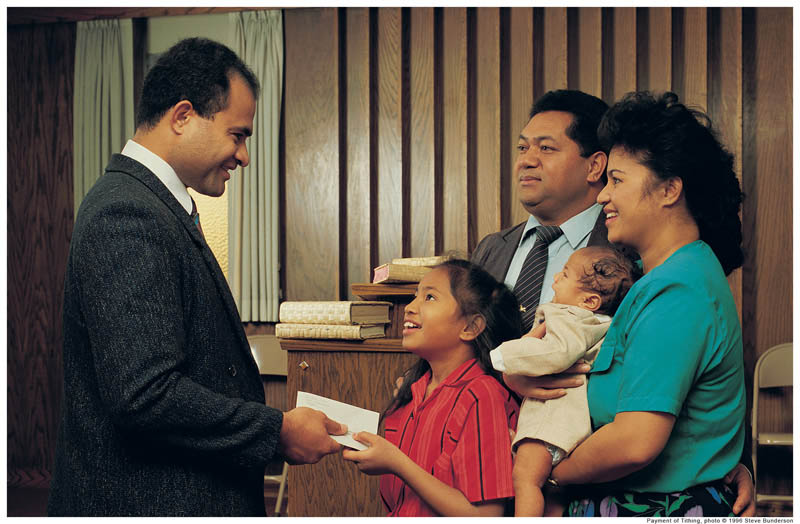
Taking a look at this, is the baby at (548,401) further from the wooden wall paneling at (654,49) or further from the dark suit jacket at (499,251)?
the wooden wall paneling at (654,49)

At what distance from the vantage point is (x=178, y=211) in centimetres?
155

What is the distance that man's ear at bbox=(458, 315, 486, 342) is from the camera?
1887 mm

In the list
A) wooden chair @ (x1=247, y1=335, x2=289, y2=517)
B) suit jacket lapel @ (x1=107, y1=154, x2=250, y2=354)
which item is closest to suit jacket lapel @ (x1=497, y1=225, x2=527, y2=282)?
suit jacket lapel @ (x1=107, y1=154, x2=250, y2=354)

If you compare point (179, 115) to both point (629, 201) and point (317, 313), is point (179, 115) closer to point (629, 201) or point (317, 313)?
point (629, 201)

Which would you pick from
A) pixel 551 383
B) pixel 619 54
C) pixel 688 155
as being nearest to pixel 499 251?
pixel 551 383

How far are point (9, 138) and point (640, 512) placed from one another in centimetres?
500

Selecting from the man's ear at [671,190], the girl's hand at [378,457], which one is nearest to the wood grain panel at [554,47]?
the man's ear at [671,190]

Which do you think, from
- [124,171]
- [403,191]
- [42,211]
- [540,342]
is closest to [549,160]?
[540,342]

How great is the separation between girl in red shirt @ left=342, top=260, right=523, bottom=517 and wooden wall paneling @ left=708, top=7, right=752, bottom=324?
104 inches

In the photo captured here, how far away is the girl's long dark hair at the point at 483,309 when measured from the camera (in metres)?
1.90

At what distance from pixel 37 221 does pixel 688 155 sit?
4693 millimetres

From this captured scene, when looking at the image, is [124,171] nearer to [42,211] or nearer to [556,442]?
[556,442]

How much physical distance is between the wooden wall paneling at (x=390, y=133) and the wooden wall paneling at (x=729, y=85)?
6.06ft

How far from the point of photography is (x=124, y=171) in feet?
5.14
